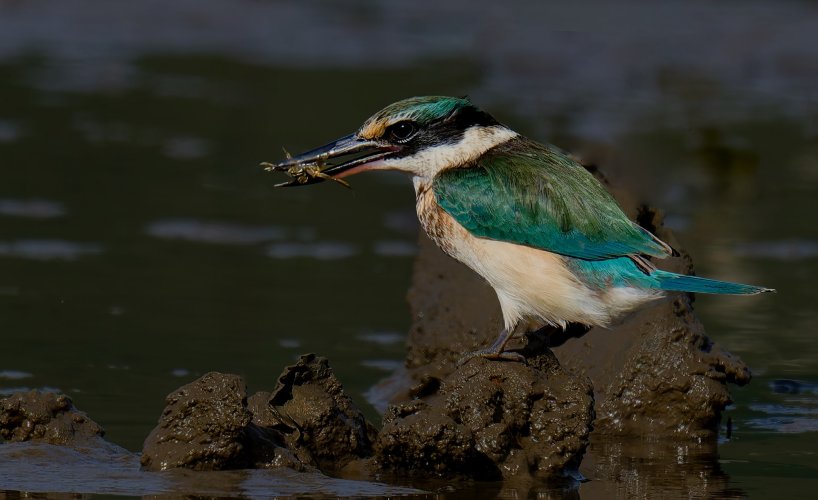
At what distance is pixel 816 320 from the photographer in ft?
30.2

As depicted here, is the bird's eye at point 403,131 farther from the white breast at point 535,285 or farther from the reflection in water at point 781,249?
the reflection in water at point 781,249

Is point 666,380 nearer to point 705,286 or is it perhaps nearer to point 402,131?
point 705,286

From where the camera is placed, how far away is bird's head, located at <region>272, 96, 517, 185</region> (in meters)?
7.00

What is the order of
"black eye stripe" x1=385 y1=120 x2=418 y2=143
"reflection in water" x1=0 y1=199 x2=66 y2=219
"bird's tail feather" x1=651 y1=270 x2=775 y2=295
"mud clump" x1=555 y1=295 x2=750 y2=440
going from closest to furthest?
"bird's tail feather" x1=651 y1=270 x2=775 y2=295 → "black eye stripe" x1=385 y1=120 x2=418 y2=143 → "mud clump" x1=555 y1=295 x2=750 y2=440 → "reflection in water" x1=0 y1=199 x2=66 y2=219

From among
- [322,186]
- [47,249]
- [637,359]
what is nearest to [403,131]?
[637,359]

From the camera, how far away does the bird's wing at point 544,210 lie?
6785mm

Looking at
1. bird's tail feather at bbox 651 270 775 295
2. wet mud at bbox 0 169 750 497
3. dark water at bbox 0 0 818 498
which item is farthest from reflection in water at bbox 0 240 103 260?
bird's tail feather at bbox 651 270 775 295

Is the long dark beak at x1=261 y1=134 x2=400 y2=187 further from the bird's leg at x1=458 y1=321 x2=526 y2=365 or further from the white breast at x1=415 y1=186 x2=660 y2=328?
the bird's leg at x1=458 y1=321 x2=526 y2=365

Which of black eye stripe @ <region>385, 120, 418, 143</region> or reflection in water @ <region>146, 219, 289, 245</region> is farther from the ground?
black eye stripe @ <region>385, 120, 418, 143</region>

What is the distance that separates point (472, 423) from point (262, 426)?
0.79 meters

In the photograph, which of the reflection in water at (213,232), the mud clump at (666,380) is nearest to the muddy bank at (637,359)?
the mud clump at (666,380)

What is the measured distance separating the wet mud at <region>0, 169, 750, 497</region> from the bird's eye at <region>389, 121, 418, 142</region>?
946 millimetres

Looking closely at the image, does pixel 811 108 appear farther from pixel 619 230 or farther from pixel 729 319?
pixel 619 230

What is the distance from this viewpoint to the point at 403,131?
276 inches
